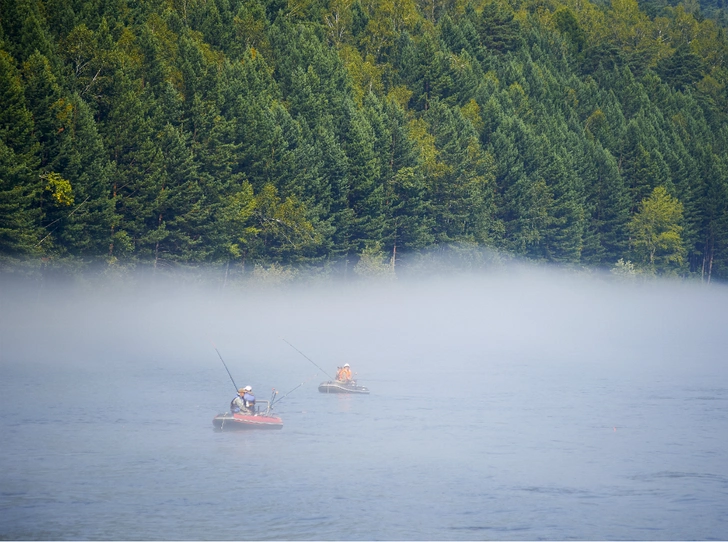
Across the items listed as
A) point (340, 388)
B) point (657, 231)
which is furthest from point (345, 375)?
point (657, 231)

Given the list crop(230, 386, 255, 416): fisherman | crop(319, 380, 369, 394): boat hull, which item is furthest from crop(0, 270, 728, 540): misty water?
crop(230, 386, 255, 416): fisherman

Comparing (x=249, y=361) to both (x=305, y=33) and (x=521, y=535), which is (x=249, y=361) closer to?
(x=521, y=535)

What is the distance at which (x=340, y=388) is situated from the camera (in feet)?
230

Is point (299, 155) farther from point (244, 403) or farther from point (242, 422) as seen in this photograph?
point (242, 422)

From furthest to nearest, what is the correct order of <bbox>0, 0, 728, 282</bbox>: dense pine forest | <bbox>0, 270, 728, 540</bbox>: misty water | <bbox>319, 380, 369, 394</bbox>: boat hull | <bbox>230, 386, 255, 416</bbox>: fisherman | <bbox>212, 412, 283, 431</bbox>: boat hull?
<bbox>0, 0, 728, 282</bbox>: dense pine forest → <bbox>319, 380, 369, 394</bbox>: boat hull → <bbox>230, 386, 255, 416</bbox>: fisherman → <bbox>212, 412, 283, 431</bbox>: boat hull → <bbox>0, 270, 728, 540</bbox>: misty water

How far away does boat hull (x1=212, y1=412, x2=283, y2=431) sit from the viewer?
187 ft

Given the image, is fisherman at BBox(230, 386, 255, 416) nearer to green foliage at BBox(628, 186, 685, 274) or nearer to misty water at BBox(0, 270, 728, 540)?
misty water at BBox(0, 270, 728, 540)

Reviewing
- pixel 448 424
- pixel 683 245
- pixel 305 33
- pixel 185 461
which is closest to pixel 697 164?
pixel 683 245

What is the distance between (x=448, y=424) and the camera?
62.2 metres

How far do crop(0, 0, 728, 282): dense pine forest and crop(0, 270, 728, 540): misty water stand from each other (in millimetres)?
7513

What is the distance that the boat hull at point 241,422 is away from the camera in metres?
57.0

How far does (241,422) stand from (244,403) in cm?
102

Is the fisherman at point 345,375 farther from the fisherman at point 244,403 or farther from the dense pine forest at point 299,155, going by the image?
the dense pine forest at point 299,155

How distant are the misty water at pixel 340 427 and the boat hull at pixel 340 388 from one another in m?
0.86
